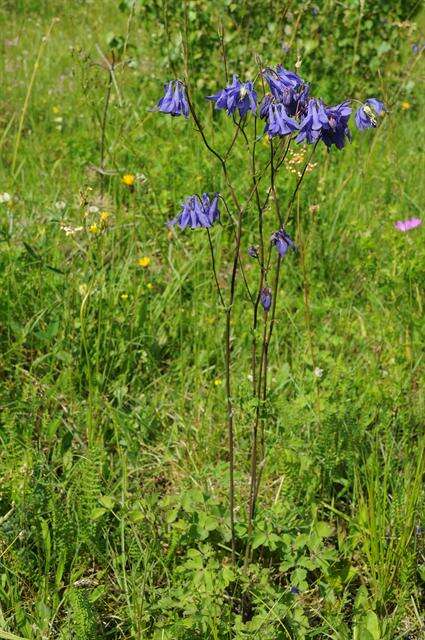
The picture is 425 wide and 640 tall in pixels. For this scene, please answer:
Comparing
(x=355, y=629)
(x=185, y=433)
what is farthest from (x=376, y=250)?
(x=355, y=629)

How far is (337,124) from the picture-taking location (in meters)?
1.36

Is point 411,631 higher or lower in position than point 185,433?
lower

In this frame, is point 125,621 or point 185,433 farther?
point 185,433

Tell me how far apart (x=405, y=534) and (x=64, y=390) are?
1.17 metres

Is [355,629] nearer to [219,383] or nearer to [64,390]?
[219,383]

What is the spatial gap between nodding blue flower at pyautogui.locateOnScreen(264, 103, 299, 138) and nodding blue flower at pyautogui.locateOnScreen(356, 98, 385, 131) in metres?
0.18

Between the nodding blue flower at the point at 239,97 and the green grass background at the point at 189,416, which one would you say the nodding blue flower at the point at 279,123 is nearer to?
the nodding blue flower at the point at 239,97

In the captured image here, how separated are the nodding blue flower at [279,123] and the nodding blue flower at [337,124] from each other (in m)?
0.07

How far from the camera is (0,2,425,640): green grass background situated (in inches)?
69.6

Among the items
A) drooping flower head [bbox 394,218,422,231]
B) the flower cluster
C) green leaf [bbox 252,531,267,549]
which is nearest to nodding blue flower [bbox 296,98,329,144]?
the flower cluster

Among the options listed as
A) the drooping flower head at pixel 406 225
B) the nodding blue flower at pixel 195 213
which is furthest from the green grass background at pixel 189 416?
the nodding blue flower at pixel 195 213

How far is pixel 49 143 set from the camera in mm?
3738

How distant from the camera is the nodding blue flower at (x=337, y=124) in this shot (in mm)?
1350

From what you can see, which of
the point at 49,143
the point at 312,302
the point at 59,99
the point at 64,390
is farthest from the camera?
the point at 59,99
